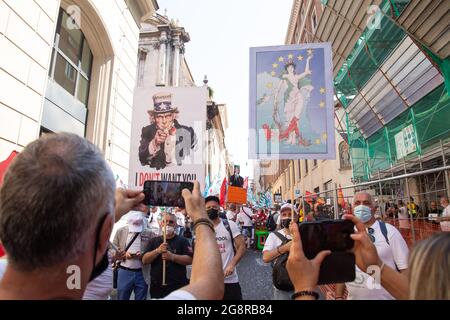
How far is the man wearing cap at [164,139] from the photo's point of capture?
3.68m

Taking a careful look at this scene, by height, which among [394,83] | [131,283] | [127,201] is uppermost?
[394,83]

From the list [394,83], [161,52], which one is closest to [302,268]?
[394,83]

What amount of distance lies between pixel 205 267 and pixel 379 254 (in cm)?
212

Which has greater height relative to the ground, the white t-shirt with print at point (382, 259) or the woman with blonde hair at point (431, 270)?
the woman with blonde hair at point (431, 270)

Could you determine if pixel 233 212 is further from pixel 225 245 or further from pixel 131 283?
pixel 225 245

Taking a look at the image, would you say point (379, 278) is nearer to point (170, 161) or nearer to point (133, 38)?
point (170, 161)

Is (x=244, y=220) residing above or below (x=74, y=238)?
below

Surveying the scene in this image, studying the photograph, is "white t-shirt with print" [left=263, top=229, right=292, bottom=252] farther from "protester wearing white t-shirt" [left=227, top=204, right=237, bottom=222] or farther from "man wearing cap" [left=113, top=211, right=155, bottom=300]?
"protester wearing white t-shirt" [left=227, top=204, right=237, bottom=222]

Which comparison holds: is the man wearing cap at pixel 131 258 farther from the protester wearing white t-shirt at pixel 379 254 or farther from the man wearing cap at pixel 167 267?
the protester wearing white t-shirt at pixel 379 254

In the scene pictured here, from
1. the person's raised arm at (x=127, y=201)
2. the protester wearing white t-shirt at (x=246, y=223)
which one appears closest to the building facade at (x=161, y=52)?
the protester wearing white t-shirt at (x=246, y=223)

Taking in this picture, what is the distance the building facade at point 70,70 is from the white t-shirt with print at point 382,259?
5513 mm

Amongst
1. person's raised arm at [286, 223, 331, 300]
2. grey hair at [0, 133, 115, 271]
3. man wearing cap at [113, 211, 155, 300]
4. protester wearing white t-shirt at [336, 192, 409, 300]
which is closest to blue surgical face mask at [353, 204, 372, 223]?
protester wearing white t-shirt at [336, 192, 409, 300]

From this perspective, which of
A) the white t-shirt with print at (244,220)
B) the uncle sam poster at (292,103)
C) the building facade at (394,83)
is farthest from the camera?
the white t-shirt with print at (244,220)

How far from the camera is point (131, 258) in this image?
443cm
